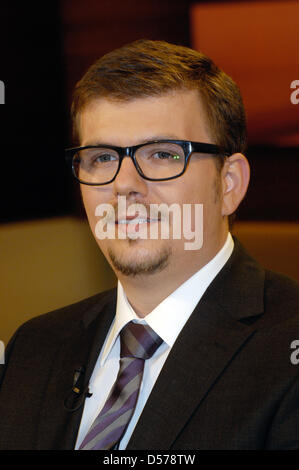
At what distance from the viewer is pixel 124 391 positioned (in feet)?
4.30

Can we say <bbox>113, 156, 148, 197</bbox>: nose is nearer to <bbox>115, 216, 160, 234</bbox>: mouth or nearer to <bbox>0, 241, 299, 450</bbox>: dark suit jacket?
<bbox>115, 216, 160, 234</bbox>: mouth

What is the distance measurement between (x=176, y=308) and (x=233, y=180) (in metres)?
0.37

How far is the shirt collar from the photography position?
1.37m

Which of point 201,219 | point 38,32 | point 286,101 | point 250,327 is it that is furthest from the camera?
point 38,32

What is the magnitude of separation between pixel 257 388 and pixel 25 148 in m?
2.53

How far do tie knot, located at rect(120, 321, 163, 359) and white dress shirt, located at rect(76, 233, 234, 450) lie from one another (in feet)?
0.04

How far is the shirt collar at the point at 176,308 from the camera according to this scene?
137 centimetres

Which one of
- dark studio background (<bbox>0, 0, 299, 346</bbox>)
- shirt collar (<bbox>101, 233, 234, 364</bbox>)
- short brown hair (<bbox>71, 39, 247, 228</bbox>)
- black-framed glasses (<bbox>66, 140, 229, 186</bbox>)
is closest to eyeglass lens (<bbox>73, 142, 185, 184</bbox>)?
black-framed glasses (<bbox>66, 140, 229, 186</bbox>)

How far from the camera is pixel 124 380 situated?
133cm

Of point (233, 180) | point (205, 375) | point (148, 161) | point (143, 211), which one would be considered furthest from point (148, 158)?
point (205, 375)

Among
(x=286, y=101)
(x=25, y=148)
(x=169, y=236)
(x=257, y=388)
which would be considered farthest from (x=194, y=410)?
(x=25, y=148)

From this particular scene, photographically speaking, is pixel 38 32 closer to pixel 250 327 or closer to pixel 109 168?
pixel 109 168

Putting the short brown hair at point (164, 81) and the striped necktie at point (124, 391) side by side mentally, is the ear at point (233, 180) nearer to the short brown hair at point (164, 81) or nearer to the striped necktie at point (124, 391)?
the short brown hair at point (164, 81)
